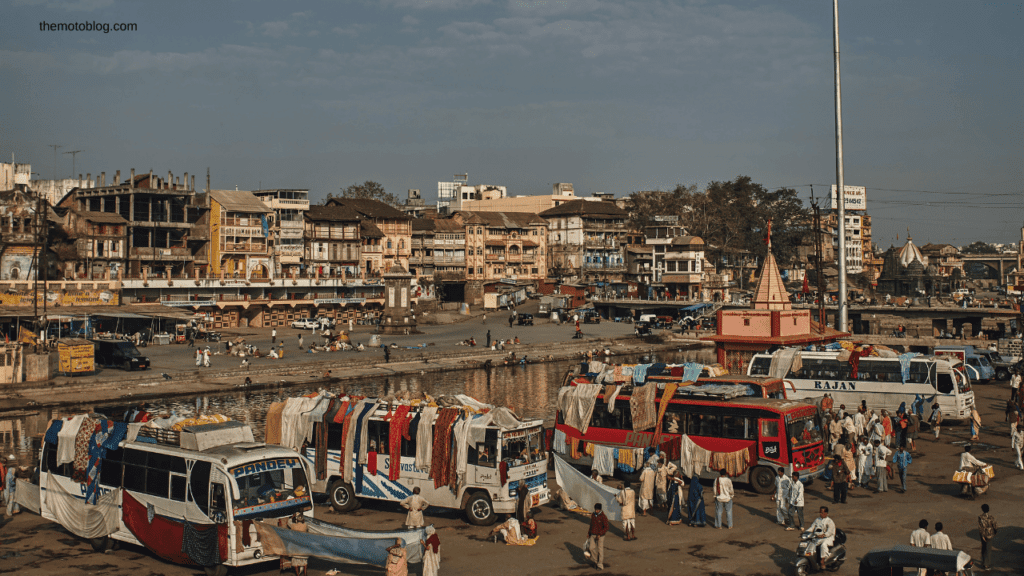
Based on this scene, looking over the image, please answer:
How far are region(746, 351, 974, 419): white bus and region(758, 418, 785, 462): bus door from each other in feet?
27.3

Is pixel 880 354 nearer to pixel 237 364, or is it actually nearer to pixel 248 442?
pixel 248 442

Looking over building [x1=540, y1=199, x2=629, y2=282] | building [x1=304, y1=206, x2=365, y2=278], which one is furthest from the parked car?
building [x1=540, y1=199, x2=629, y2=282]

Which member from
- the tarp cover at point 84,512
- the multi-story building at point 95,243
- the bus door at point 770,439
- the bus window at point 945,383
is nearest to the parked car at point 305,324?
the multi-story building at point 95,243

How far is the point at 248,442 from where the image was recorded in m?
16.0

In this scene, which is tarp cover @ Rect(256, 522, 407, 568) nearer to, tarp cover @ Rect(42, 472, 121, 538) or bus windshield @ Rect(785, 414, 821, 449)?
tarp cover @ Rect(42, 472, 121, 538)

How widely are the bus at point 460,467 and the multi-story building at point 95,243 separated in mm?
63592

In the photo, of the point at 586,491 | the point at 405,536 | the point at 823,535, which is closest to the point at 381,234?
the point at 586,491

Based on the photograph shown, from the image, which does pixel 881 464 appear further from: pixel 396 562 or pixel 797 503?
pixel 396 562

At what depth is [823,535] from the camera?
48.4ft

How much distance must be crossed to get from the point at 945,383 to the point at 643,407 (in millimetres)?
13658

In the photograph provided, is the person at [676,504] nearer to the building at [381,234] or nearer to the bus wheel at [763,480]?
the bus wheel at [763,480]

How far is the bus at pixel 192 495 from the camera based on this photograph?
14.4 metres

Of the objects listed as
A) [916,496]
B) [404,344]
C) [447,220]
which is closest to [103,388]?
[404,344]

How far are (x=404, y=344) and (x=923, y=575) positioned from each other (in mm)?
54209
